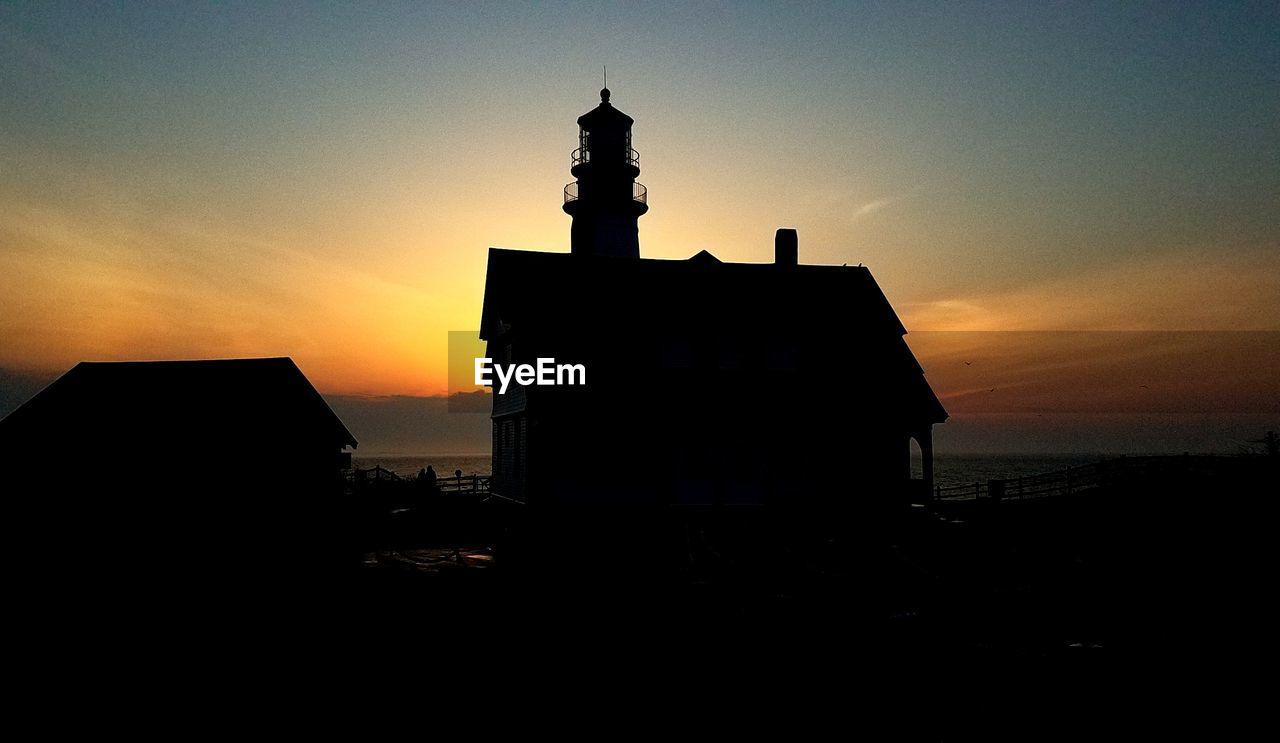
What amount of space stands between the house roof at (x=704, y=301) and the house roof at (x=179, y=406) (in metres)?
7.23

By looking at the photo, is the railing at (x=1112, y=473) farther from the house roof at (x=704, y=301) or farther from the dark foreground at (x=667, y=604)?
the house roof at (x=704, y=301)

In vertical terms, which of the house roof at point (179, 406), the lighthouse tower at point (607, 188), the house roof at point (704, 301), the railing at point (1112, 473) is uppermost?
the lighthouse tower at point (607, 188)

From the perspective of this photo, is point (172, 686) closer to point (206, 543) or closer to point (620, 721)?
point (620, 721)

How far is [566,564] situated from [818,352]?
11.2 metres

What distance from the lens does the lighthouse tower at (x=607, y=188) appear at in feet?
112

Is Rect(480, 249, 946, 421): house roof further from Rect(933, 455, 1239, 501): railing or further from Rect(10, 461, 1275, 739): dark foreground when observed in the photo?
Rect(933, 455, 1239, 501): railing

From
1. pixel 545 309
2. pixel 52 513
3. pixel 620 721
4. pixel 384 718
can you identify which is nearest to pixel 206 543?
pixel 52 513

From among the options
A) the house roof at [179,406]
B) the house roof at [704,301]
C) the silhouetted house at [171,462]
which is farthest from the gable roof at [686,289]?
the silhouetted house at [171,462]

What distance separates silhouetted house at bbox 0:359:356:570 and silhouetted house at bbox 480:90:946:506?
7062 mm

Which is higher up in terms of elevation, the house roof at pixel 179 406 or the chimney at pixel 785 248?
the chimney at pixel 785 248

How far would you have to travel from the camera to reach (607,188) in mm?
33906

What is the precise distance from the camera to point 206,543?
66.9 ft
